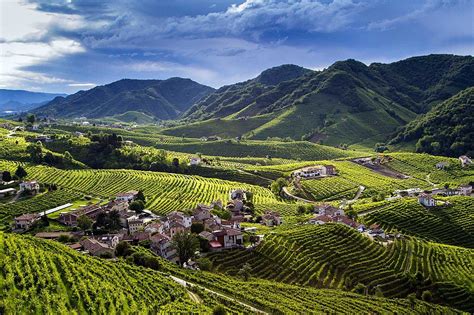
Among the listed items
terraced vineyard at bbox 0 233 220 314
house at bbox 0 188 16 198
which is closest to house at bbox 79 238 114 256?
terraced vineyard at bbox 0 233 220 314

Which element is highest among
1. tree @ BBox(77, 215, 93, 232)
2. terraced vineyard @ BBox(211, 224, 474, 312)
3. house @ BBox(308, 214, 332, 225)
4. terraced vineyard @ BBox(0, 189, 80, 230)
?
terraced vineyard @ BBox(0, 189, 80, 230)

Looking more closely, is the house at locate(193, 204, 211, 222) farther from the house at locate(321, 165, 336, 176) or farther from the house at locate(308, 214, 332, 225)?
the house at locate(321, 165, 336, 176)

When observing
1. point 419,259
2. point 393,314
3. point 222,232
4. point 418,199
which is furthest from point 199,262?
point 418,199

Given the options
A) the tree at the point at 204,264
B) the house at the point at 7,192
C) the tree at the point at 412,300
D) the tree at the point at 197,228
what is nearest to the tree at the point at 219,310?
the tree at the point at 204,264

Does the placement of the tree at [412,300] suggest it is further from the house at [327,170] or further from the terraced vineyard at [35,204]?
the house at [327,170]

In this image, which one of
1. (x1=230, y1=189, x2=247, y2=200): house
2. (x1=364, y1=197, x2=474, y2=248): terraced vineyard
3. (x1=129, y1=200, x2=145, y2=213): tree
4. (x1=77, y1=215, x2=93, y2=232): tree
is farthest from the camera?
(x1=230, y1=189, x2=247, y2=200): house

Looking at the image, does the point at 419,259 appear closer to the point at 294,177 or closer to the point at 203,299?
the point at 203,299
